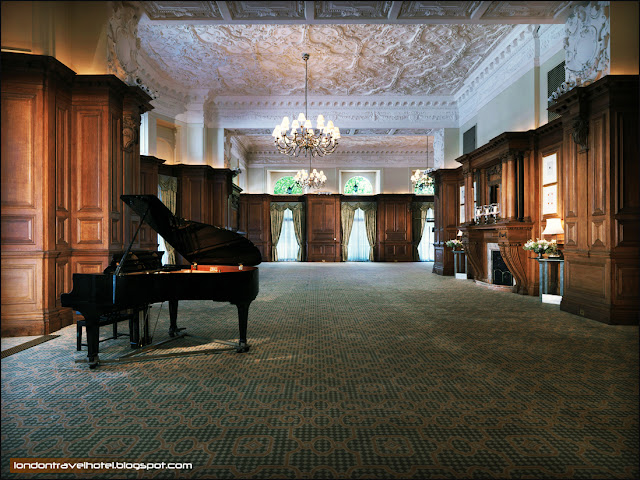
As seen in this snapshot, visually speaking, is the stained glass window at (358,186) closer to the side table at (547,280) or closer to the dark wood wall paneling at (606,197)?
the side table at (547,280)

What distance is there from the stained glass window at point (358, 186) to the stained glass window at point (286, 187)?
2230 millimetres

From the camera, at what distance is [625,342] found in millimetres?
4059

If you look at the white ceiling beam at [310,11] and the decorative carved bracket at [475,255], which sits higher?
the white ceiling beam at [310,11]

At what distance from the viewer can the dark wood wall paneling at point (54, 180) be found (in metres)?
4.52

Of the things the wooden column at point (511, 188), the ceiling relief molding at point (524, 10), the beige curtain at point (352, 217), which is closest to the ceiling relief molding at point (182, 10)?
the ceiling relief molding at point (524, 10)

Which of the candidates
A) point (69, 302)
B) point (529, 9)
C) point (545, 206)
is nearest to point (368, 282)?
point (545, 206)

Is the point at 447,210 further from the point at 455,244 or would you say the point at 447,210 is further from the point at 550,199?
the point at 550,199

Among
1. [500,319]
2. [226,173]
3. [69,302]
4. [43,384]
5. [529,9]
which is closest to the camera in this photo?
[43,384]

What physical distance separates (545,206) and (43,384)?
785 centimetres

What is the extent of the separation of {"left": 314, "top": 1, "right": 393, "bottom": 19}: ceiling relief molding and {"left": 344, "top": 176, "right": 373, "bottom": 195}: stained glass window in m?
11.9

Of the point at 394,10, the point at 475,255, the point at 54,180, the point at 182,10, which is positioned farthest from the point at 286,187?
the point at 54,180

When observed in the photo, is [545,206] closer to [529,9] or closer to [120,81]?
[529,9]

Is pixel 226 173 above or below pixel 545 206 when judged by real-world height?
above

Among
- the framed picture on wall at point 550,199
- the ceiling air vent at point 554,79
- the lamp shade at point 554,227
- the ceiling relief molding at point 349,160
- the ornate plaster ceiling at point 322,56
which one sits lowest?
the lamp shade at point 554,227
